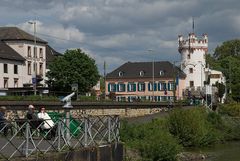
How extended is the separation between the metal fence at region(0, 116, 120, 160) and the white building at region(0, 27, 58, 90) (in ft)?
201

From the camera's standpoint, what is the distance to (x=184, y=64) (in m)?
124

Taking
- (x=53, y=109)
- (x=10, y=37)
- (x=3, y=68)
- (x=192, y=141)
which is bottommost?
(x=192, y=141)

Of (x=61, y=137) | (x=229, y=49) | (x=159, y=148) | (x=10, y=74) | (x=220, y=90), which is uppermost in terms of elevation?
(x=229, y=49)

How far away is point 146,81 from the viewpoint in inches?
4884

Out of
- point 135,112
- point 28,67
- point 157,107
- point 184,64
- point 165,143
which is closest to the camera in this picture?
point 165,143

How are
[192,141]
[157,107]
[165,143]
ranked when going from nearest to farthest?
[165,143] < [192,141] < [157,107]

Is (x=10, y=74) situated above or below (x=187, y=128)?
above

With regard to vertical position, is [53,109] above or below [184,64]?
below

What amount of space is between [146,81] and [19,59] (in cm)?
4151

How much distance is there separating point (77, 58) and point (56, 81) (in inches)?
195

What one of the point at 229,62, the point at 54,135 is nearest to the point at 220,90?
the point at 229,62

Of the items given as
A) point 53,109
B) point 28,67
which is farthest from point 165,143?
point 28,67

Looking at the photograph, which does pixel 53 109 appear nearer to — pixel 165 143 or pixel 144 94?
pixel 165 143

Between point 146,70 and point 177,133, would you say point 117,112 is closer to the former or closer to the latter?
point 177,133
